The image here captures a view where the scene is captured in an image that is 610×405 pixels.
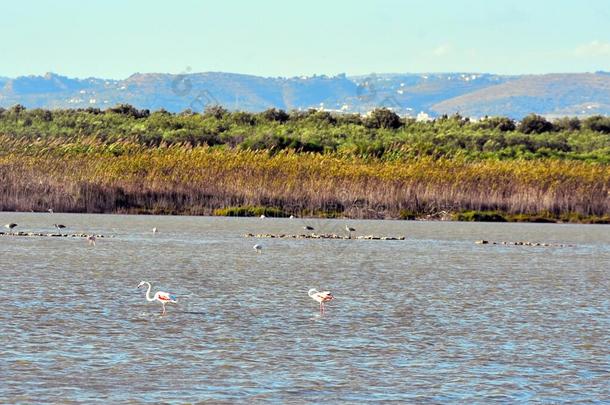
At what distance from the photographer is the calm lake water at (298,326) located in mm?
14508

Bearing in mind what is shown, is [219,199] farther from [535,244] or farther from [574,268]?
[574,268]

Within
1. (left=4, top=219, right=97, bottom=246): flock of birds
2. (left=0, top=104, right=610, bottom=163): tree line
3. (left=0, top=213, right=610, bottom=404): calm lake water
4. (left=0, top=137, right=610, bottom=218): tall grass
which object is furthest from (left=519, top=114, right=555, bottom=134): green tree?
(left=0, top=213, right=610, bottom=404): calm lake water

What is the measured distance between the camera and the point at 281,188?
A: 1976 inches

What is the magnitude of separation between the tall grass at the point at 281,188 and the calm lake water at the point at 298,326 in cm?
1362

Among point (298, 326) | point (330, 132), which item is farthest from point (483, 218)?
point (330, 132)

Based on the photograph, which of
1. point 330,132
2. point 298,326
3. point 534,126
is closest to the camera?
point 298,326

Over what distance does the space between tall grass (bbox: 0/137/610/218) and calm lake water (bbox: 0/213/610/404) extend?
1362cm

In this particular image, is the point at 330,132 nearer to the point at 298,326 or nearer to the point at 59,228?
the point at 59,228

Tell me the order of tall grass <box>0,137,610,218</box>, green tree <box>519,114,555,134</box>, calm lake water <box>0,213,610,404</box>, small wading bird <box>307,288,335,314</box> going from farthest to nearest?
green tree <box>519,114,555,134</box> < tall grass <box>0,137,610,218</box> < small wading bird <box>307,288,335,314</box> < calm lake water <box>0,213,610,404</box>

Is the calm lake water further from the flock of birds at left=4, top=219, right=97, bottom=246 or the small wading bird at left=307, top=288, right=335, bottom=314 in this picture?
the flock of birds at left=4, top=219, right=97, bottom=246

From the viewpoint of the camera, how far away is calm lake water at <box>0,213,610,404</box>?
14508 mm

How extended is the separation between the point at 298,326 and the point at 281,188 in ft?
102

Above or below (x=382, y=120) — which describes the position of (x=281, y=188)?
below

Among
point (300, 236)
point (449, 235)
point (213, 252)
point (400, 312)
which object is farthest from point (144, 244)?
point (400, 312)
